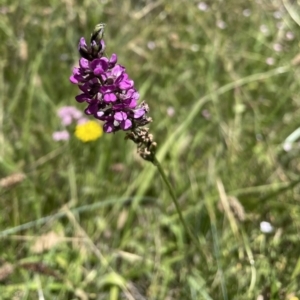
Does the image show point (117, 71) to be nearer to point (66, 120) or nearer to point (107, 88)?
point (107, 88)

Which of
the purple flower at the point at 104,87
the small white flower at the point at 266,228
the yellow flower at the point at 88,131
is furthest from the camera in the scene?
the yellow flower at the point at 88,131

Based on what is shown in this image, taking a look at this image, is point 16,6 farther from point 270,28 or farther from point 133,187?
point 270,28

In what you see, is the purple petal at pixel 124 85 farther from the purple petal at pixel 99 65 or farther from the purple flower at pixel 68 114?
the purple flower at pixel 68 114

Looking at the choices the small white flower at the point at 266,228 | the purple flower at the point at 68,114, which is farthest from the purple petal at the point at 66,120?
the small white flower at the point at 266,228

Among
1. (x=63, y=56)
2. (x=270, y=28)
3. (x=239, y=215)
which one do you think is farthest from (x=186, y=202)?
(x=270, y=28)

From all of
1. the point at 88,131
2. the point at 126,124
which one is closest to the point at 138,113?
the point at 126,124
